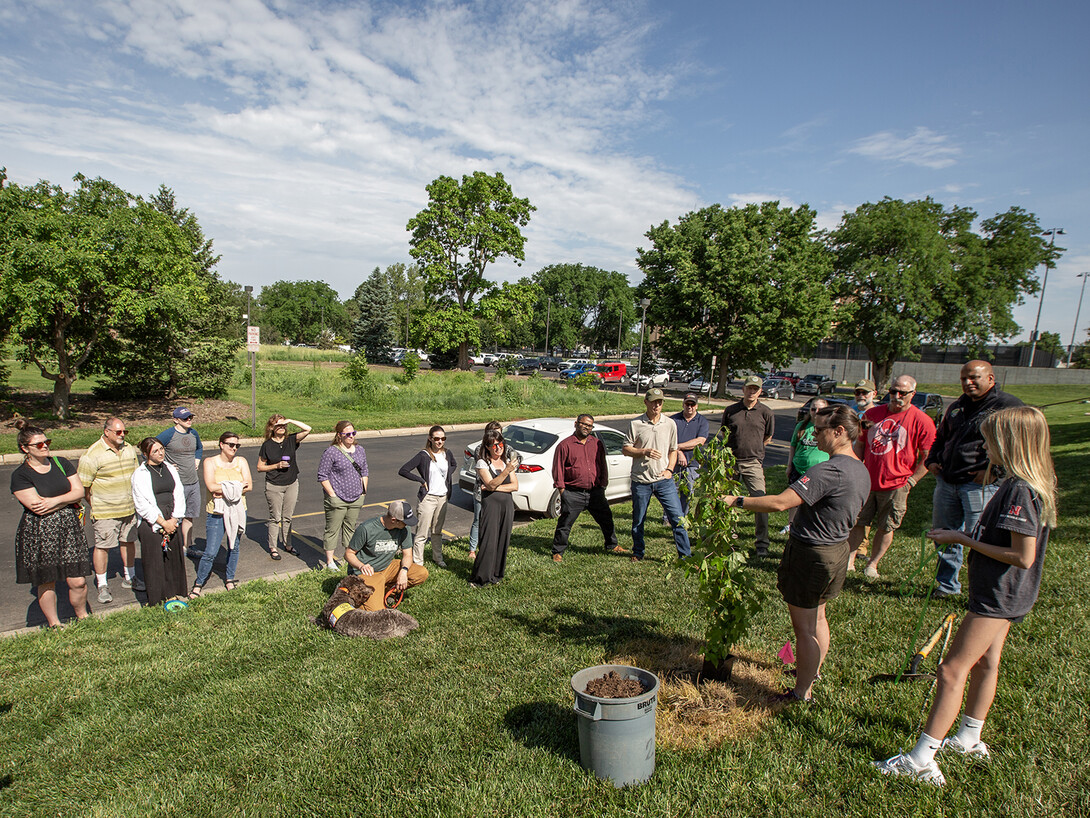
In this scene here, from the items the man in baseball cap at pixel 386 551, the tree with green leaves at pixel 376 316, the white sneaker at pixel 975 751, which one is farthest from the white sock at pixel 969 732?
the tree with green leaves at pixel 376 316

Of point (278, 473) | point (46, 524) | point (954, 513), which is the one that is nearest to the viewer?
point (46, 524)

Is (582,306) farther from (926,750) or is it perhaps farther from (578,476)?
(926,750)

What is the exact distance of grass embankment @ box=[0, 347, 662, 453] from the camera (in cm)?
1689

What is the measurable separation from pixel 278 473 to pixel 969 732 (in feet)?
23.8

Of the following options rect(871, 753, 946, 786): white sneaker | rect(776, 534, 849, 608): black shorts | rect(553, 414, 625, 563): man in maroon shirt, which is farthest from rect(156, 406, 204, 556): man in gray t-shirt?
rect(871, 753, 946, 786): white sneaker

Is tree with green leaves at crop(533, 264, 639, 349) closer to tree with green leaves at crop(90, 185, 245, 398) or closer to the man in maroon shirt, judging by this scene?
tree with green leaves at crop(90, 185, 245, 398)

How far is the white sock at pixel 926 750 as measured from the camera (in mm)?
3032

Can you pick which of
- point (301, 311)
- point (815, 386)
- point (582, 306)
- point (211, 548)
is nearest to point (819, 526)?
point (211, 548)

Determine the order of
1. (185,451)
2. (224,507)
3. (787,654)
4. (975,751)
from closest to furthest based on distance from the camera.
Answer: (975,751) → (787,654) → (224,507) → (185,451)

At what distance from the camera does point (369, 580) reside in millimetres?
5664

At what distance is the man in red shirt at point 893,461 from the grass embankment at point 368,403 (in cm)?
1518

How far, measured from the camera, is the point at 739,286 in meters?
34.1

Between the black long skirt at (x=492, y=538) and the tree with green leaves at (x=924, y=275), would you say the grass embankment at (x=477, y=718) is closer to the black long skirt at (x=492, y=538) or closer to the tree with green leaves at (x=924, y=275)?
the black long skirt at (x=492, y=538)

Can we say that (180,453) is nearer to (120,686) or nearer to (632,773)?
(120,686)
